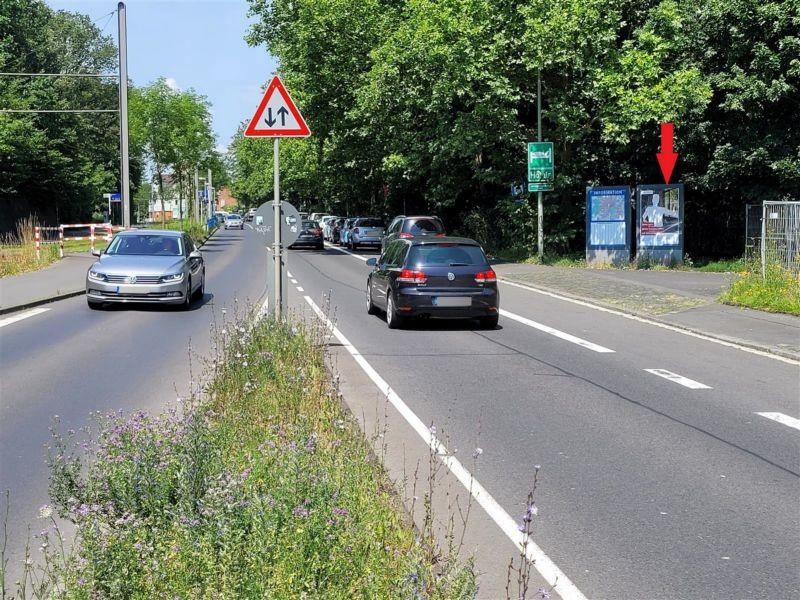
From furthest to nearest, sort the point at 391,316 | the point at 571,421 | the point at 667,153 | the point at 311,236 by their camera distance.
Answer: the point at 311,236 < the point at 667,153 < the point at 391,316 < the point at 571,421

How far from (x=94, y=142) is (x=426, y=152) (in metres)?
51.5

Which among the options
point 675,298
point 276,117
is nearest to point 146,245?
point 276,117

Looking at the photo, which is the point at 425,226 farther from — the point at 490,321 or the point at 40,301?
the point at 490,321

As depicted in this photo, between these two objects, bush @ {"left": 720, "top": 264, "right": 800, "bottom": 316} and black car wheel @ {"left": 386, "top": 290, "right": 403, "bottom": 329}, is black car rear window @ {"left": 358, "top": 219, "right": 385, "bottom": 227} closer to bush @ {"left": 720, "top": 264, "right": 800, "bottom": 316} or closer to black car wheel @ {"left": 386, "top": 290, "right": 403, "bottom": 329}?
bush @ {"left": 720, "top": 264, "right": 800, "bottom": 316}

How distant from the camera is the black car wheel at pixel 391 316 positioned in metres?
15.4

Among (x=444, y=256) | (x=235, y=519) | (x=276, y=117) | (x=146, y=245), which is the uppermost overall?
(x=276, y=117)

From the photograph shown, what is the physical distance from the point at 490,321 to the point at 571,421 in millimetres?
7396

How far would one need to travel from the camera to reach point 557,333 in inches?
592

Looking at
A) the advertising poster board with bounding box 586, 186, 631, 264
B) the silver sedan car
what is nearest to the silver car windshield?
the silver sedan car

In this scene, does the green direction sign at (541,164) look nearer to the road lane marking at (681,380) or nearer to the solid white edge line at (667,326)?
the solid white edge line at (667,326)

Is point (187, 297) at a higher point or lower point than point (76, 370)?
higher

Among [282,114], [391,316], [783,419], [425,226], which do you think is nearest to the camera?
[783,419]

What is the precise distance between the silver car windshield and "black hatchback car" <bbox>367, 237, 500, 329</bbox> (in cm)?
576

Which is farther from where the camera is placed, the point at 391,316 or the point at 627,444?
the point at 391,316
